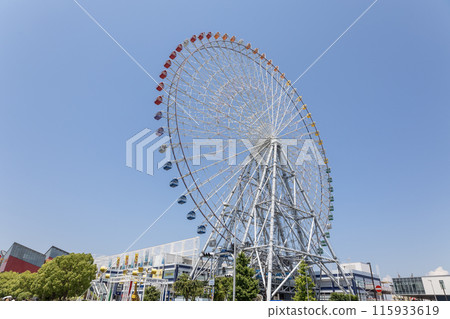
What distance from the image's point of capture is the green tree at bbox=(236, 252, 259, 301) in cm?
2848

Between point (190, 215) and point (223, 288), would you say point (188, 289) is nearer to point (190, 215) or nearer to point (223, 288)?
point (223, 288)

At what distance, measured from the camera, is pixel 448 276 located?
6225 centimetres

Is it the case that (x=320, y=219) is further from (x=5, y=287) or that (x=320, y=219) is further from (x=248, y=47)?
(x=5, y=287)

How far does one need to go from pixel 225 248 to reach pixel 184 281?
247 inches

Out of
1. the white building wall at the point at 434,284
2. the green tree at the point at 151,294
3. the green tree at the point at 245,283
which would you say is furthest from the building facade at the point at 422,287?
the green tree at the point at 151,294

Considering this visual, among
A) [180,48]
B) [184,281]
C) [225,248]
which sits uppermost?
→ [180,48]

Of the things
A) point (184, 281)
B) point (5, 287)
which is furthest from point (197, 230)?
point (5, 287)

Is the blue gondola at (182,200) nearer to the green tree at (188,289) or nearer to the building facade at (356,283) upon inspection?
the green tree at (188,289)

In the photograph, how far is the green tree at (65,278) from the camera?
35.7m

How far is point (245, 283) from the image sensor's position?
95.5 feet

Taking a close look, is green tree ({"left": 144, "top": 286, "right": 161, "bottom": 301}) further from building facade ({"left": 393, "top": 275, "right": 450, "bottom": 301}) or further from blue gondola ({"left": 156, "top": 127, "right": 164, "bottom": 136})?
building facade ({"left": 393, "top": 275, "right": 450, "bottom": 301})

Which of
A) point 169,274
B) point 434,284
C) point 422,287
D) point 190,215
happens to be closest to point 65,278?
point 190,215

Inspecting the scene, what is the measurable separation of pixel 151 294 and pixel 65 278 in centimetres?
1157
